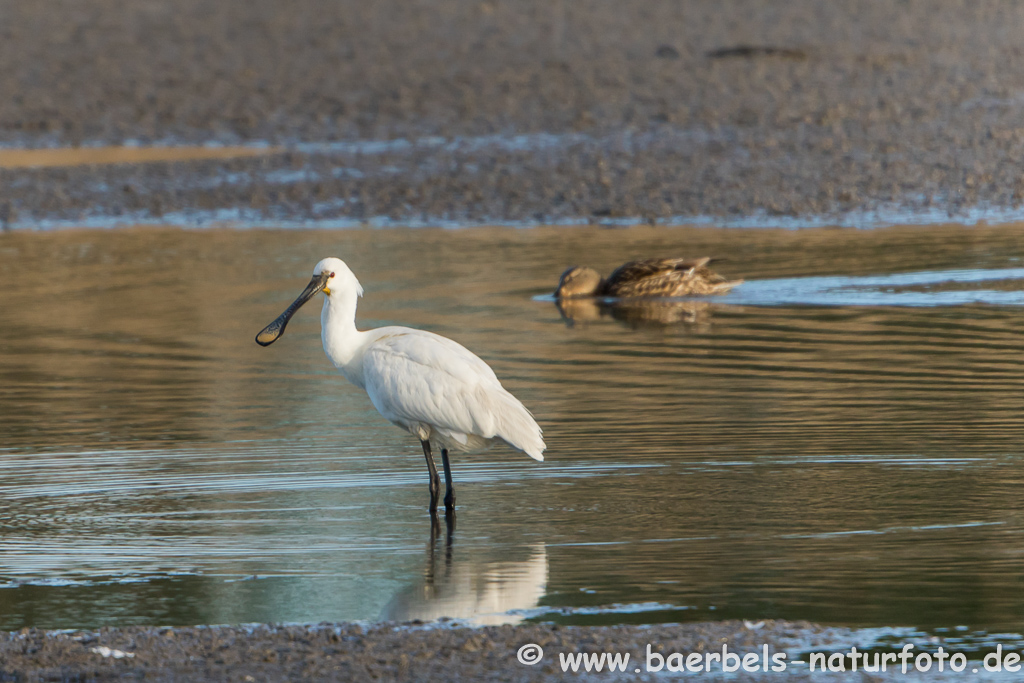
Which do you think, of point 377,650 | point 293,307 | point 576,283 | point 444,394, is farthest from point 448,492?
point 576,283

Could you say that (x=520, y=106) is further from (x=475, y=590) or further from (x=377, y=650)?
(x=377, y=650)

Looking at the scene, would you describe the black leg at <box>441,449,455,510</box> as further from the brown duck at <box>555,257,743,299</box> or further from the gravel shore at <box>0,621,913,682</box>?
the brown duck at <box>555,257,743,299</box>

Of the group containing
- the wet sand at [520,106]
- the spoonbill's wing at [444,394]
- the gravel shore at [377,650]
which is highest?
the wet sand at [520,106]

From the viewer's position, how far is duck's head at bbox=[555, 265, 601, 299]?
14.6m

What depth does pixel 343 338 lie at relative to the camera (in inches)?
311

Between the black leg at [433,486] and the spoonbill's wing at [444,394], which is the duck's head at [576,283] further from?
the black leg at [433,486]

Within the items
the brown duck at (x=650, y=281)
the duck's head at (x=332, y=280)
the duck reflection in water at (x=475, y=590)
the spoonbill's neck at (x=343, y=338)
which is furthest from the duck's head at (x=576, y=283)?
the duck reflection in water at (x=475, y=590)

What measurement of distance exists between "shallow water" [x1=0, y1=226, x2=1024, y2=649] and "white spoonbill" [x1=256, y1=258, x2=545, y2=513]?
11.5 inches

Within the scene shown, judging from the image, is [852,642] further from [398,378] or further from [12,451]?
[12,451]

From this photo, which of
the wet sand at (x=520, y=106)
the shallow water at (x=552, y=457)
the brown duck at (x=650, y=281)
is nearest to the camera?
the shallow water at (x=552, y=457)

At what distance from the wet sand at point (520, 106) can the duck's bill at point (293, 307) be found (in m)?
10.1

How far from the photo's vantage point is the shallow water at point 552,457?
6.15 metres

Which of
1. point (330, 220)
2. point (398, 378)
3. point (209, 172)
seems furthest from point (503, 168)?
point (398, 378)

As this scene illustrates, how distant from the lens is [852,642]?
544cm
